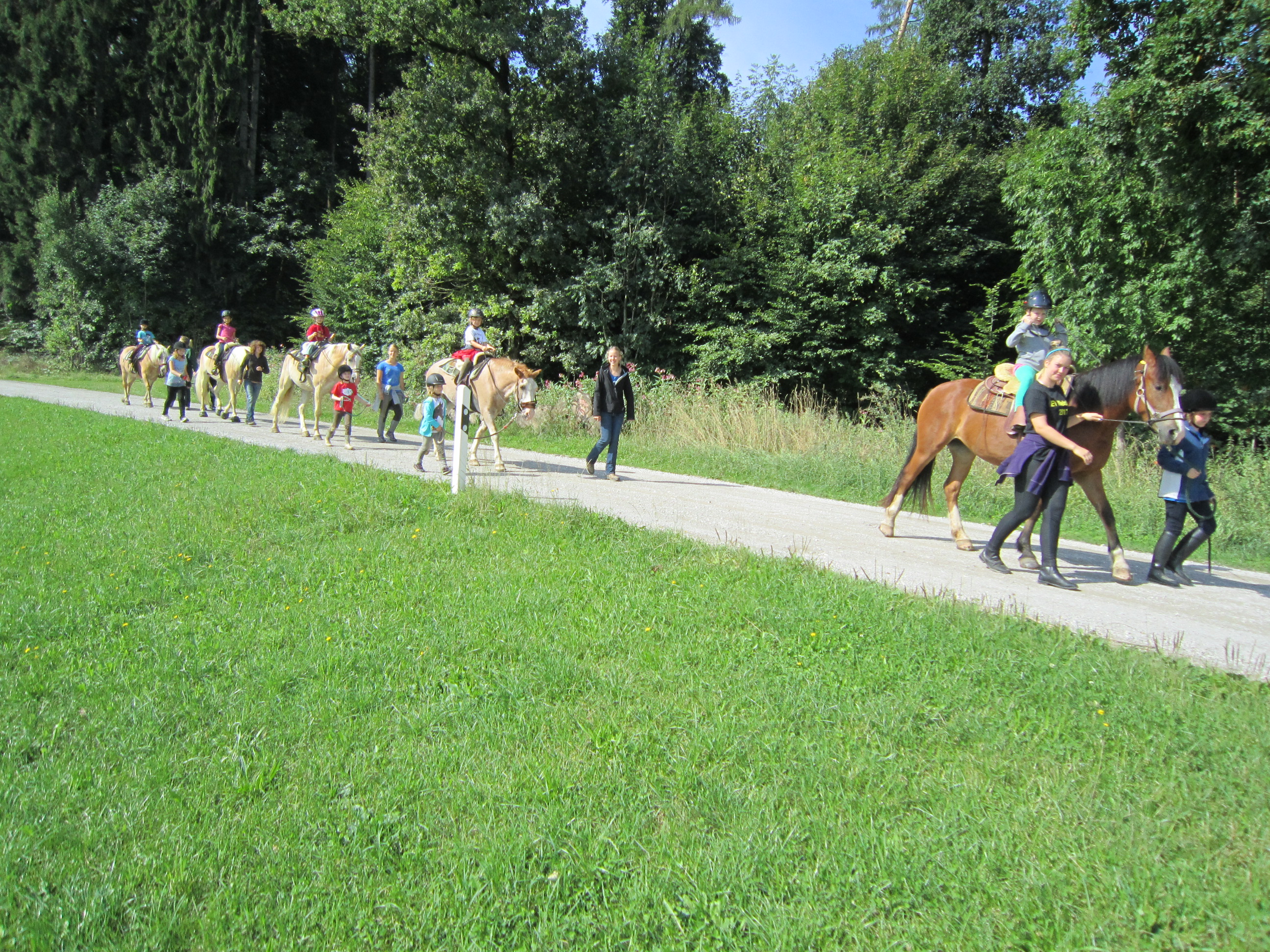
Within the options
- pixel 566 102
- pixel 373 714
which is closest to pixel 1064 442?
pixel 373 714

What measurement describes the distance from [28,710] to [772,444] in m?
13.1

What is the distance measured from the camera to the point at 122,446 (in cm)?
1395

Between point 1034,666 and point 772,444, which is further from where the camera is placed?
point 772,444

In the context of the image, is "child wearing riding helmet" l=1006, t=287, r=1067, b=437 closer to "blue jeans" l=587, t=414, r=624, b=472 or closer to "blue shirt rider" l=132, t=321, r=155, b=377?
"blue jeans" l=587, t=414, r=624, b=472

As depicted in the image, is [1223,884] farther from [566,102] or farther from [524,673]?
[566,102]

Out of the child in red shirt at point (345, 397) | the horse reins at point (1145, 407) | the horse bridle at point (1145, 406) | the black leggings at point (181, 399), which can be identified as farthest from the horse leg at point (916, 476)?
the black leggings at point (181, 399)

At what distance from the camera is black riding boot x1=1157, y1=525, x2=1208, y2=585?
7586mm

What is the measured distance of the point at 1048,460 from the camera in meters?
7.35

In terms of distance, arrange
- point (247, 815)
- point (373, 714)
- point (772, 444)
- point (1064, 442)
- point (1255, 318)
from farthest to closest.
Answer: point (772, 444) → point (1255, 318) → point (1064, 442) → point (373, 714) → point (247, 815)

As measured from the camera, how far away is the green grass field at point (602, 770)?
302 centimetres

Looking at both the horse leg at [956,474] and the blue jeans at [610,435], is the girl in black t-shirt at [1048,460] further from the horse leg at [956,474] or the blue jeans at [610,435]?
the blue jeans at [610,435]

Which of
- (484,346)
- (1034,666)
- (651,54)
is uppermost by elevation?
(651,54)

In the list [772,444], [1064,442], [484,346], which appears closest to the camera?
[1064,442]

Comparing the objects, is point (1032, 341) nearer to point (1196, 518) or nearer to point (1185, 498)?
point (1185, 498)
